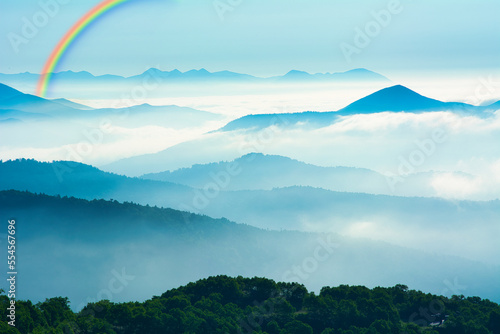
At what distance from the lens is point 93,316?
5003 cm

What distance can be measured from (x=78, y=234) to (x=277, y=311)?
151 metres

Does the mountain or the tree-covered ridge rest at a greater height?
the mountain

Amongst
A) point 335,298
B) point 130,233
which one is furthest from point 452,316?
point 130,233

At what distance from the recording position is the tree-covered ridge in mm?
47625

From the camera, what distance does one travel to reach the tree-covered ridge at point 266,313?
47625 mm

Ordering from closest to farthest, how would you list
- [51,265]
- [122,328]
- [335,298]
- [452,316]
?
[122,328], [452,316], [335,298], [51,265]

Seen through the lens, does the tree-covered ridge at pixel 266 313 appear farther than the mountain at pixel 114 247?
No

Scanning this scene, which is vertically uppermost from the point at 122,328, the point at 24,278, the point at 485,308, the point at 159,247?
the point at 159,247

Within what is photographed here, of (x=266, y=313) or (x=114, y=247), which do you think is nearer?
(x=266, y=313)

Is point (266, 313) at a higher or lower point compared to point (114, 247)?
lower

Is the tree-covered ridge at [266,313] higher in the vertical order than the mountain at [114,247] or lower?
lower

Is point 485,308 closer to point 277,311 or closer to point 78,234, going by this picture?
point 277,311

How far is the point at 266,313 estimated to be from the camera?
53.1 m

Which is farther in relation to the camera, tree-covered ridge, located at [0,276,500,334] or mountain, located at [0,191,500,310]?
mountain, located at [0,191,500,310]
